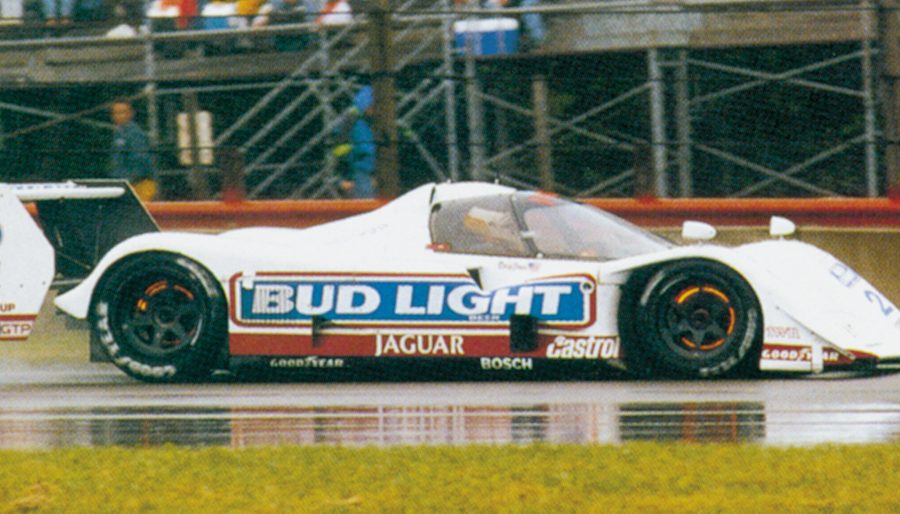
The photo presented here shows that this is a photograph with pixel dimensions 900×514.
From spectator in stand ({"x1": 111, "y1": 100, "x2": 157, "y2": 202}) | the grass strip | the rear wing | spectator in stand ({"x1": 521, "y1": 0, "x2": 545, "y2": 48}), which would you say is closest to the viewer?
the grass strip

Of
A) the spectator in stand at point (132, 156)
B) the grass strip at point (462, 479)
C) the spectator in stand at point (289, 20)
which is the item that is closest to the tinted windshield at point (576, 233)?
the grass strip at point (462, 479)

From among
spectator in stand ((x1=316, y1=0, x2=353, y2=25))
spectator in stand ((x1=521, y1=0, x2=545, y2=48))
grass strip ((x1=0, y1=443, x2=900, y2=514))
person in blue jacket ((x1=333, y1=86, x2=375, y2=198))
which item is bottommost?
grass strip ((x1=0, y1=443, x2=900, y2=514))

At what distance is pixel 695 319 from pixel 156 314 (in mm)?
3062

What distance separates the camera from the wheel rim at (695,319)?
9578 mm

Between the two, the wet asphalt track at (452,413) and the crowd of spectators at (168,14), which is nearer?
the wet asphalt track at (452,413)

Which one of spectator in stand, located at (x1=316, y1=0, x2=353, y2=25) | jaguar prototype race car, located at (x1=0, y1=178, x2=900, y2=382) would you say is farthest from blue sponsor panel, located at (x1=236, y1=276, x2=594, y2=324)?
spectator in stand, located at (x1=316, y1=0, x2=353, y2=25)

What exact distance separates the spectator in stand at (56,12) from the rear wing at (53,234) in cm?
325

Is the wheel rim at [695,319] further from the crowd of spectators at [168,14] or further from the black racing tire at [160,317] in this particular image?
the crowd of spectators at [168,14]

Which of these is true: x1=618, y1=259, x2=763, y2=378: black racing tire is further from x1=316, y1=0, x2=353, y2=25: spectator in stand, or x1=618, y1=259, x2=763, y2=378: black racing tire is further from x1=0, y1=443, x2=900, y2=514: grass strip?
x1=316, y1=0, x2=353, y2=25: spectator in stand

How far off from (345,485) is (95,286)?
4.18 m

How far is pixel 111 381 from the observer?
34.9ft

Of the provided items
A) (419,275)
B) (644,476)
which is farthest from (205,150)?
(644,476)

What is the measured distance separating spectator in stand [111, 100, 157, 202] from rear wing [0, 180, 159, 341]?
7.47 ft

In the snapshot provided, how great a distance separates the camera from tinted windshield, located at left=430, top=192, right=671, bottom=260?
9984mm
